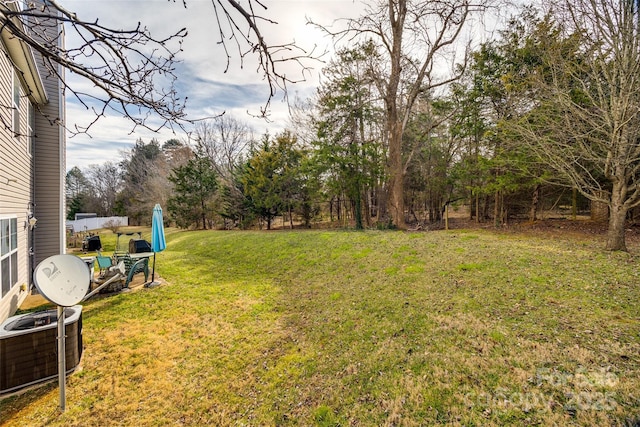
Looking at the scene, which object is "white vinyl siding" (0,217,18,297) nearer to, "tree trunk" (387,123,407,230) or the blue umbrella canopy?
the blue umbrella canopy

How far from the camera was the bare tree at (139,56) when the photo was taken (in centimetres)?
170

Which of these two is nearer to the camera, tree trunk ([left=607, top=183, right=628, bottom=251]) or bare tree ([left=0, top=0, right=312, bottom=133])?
bare tree ([left=0, top=0, right=312, bottom=133])

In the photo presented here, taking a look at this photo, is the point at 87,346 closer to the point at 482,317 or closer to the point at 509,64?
the point at 482,317

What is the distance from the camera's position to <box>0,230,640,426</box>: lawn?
2.83 metres

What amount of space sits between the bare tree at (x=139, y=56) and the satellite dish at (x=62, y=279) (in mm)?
1631

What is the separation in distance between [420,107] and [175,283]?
14773 millimetres

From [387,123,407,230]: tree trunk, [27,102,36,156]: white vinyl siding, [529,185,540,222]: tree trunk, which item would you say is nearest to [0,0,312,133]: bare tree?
[27,102,36,156]: white vinyl siding

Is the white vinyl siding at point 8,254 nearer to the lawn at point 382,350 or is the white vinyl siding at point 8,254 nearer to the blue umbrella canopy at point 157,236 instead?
the lawn at point 382,350

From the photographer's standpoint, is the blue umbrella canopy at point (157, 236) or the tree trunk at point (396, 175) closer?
the blue umbrella canopy at point (157, 236)

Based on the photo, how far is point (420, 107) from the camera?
15672 millimetres

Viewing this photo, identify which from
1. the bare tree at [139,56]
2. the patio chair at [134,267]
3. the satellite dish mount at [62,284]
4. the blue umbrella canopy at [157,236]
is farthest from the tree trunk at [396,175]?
the satellite dish mount at [62,284]

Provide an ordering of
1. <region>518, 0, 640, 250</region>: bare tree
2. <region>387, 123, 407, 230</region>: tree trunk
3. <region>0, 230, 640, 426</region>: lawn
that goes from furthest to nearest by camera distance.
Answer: <region>387, 123, 407, 230</region>: tree trunk → <region>518, 0, 640, 250</region>: bare tree → <region>0, 230, 640, 426</region>: lawn

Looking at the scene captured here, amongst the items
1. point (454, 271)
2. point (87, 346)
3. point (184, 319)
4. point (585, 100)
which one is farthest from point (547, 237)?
point (87, 346)

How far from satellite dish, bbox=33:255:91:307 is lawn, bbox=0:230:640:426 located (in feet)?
4.25
